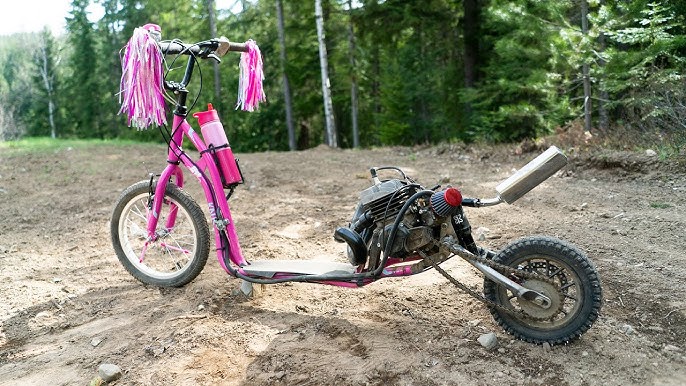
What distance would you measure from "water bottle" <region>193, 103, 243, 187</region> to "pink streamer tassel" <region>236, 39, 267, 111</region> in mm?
353

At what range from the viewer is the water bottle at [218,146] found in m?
3.33

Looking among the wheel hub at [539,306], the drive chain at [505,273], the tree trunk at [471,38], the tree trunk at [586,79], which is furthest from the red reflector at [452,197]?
the tree trunk at [471,38]

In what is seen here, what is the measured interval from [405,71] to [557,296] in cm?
2027

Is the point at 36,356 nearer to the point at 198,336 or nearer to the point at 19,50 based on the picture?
the point at 198,336

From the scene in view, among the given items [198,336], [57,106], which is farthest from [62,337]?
[57,106]

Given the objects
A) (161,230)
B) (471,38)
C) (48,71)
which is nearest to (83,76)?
(48,71)

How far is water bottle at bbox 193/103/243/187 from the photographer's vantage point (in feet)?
10.9

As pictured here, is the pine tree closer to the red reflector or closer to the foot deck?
the foot deck

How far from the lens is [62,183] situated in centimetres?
757

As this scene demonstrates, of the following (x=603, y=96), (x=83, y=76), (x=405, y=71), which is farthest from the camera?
(x=83, y=76)

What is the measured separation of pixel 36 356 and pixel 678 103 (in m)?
6.95

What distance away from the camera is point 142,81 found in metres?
3.07

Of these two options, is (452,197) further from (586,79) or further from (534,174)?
(586,79)

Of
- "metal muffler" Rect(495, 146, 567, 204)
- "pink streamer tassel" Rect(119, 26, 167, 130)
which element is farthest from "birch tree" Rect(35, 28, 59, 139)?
"metal muffler" Rect(495, 146, 567, 204)
